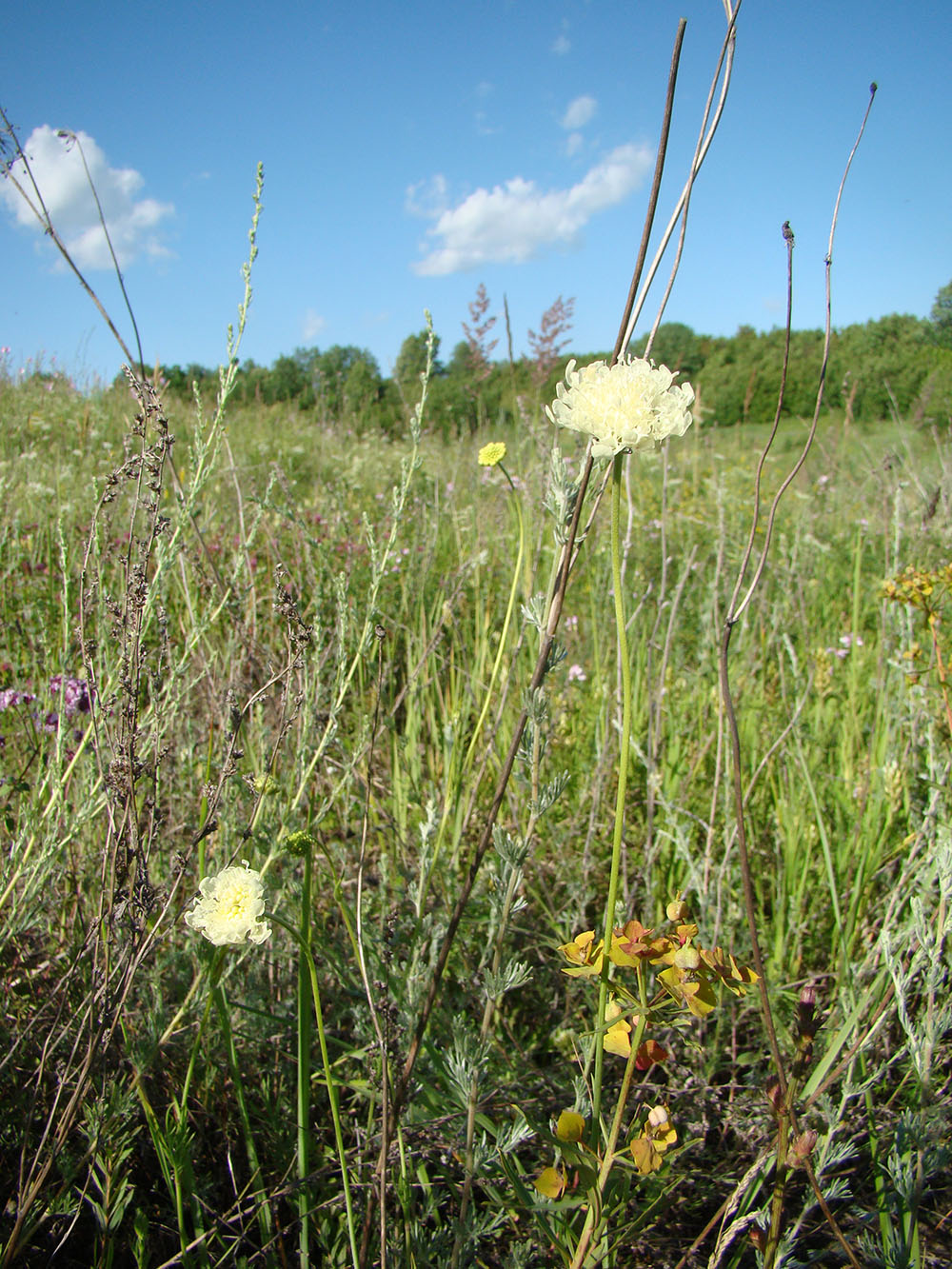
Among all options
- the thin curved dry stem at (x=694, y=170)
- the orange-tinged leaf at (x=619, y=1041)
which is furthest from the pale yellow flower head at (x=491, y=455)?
the orange-tinged leaf at (x=619, y=1041)

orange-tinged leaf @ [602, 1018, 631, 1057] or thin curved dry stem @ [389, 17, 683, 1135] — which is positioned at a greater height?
thin curved dry stem @ [389, 17, 683, 1135]

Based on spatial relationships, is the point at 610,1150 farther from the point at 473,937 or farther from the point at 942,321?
the point at 942,321

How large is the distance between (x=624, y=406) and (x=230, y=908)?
27.9 inches

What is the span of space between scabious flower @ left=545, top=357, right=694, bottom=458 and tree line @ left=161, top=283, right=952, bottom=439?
5.28 ft

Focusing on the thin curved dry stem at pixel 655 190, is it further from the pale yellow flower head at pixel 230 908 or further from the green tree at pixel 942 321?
the green tree at pixel 942 321

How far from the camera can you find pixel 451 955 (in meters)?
1.41

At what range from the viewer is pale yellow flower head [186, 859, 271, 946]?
2.64 feet

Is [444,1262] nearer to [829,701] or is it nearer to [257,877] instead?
[257,877]

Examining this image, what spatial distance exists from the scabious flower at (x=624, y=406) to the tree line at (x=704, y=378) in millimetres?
1610

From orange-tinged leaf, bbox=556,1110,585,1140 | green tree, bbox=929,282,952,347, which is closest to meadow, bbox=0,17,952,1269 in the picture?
orange-tinged leaf, bbox=556,1110,585,1140

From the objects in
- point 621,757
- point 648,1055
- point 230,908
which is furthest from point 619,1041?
point 230,908

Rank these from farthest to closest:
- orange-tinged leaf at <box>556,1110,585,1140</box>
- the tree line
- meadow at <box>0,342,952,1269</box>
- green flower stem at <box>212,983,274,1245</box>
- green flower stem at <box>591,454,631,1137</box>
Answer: the tree line < green flower stem at <box>212,983,274,1245</box> < meadow at <box>0,342,952,1269</box> < orange-tinged leaf at <box>556,1110,585,1140</box> < green flower stem at <box>591,454,631,1137</box>

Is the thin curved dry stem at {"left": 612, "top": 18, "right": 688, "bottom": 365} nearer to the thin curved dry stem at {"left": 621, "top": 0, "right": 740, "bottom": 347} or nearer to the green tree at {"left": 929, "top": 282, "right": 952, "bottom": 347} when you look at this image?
the thin curved dry stem at {"left": 621, "top": 0, "right": 740, "bottom": 347}

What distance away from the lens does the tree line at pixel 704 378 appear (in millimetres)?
4281
